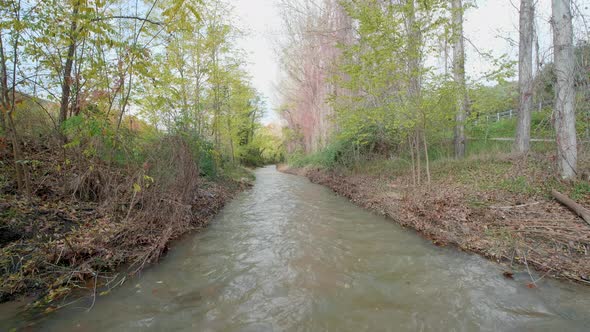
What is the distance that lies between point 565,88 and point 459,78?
2250 millimetres

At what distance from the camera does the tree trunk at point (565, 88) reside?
18.5 ft

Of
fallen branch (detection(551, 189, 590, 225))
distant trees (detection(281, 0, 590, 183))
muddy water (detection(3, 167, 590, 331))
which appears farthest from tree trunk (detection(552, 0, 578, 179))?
muddy water (detection(3, 167, 590, 331))

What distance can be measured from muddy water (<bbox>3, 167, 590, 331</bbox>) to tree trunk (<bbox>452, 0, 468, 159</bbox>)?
15.2 feet

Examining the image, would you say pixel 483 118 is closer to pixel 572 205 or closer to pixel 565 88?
pixel 565 88

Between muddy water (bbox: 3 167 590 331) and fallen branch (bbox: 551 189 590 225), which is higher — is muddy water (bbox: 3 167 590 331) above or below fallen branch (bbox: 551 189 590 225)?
below

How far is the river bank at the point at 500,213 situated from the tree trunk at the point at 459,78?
144 centimetres

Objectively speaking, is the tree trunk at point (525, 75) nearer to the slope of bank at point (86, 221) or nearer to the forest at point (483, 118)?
the forest at point (483, 118)

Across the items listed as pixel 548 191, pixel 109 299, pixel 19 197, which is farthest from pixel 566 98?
Result: pixel 19 197

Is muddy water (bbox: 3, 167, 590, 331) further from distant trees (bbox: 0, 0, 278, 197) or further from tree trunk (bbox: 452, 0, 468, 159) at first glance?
tree trunk (bbox: 452, 0, 468, 159)

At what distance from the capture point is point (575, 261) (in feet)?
12.3

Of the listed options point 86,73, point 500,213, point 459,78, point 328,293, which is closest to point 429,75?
point 459,78

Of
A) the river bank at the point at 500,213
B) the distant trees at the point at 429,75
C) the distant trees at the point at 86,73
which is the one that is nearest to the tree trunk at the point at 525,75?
the distant trees at the point at 429,75

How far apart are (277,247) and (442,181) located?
5.85 meters

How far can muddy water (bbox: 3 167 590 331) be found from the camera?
283 centimetres
